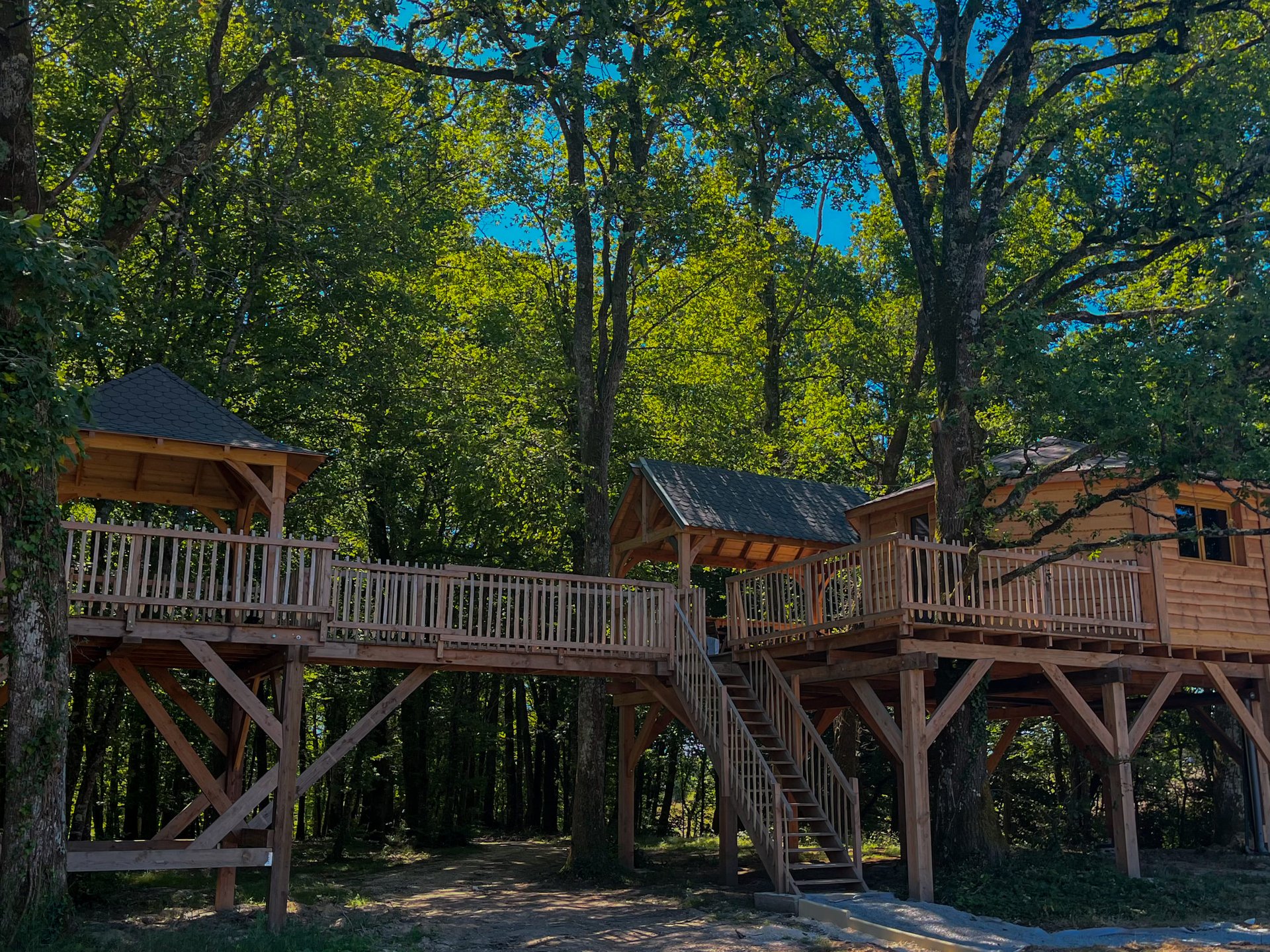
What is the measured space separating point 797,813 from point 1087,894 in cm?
387

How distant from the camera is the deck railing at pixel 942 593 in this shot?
48.7ft

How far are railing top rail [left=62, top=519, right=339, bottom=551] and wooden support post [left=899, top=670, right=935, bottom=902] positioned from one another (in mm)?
7404

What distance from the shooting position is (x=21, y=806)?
34.2 feet

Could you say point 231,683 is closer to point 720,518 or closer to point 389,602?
point 389,602

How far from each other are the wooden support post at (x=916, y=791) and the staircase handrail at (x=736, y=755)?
1.47 m

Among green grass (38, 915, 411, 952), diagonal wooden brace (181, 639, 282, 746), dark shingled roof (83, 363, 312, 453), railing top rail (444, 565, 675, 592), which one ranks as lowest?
green grass (38, 915, 411, 952)

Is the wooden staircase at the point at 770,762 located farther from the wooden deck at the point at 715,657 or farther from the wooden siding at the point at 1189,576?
the wooden siding at the point at 1189,576

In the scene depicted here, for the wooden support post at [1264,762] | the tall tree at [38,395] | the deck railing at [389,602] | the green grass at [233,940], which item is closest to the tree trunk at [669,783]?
the wooden support post at [1264,762]

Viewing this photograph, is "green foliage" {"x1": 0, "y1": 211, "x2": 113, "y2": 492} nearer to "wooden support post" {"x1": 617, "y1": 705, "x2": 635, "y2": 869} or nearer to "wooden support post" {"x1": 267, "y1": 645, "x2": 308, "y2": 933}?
"wooden support post" {"x1": 267, "y1": 645, "x2": 308, "y2": 933}

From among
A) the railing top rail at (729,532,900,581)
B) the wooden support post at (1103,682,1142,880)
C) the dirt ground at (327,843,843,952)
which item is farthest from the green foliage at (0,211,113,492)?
the wooden support post at (1103,682,1142,880)

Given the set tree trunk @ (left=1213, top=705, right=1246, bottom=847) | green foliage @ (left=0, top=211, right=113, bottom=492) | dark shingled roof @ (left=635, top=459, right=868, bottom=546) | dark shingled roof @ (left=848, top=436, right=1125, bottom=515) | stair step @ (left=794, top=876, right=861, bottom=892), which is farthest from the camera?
tree trunk @ (left=1213, top=705, right=1246, bottom=847)

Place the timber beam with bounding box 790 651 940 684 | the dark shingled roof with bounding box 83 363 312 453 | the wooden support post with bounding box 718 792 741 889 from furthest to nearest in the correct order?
the wooden support post with bounding box 718 792 741 889, the timber beam with bounding box 790 651 940 684, the dark shingled roof with bounding box 83 363 312 453

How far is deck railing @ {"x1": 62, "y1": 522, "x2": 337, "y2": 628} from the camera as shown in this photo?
13070mm

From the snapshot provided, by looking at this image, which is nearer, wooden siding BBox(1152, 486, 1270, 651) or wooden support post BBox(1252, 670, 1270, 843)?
wooden siding BBox(1152, 486, 1270, 651)
